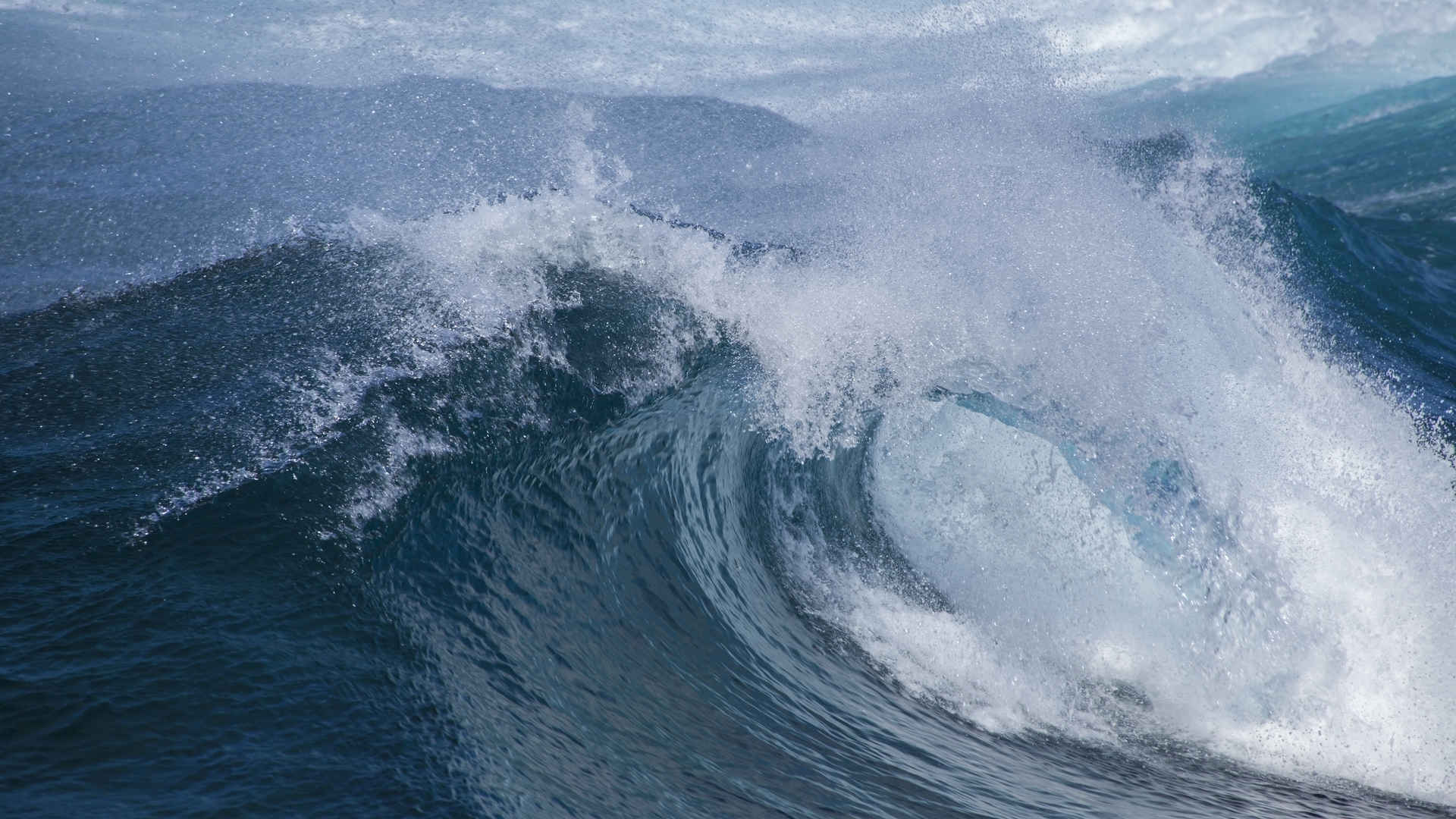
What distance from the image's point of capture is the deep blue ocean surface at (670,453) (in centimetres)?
320

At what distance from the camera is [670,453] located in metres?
5.54

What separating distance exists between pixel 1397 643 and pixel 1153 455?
4.79 feet

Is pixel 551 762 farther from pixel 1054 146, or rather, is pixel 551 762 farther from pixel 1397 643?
pixel 1054 146

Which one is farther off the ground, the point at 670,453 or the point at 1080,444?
the point at 1080,444

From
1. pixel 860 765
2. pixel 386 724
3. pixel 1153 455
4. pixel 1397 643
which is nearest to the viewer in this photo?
pixel 386 724

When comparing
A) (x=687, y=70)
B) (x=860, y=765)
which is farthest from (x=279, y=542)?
(x=687, y=70)

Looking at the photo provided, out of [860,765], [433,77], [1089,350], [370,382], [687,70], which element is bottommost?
[860,765]

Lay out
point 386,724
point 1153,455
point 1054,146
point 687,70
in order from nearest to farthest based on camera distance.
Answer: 1. point 386,724
2. point 1153,455
3. point 1054,146
4. point 687,70

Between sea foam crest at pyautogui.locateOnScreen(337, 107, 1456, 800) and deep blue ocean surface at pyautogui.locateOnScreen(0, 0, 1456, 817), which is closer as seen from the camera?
deep blue ocean surface at pyautogui.locateOnScreen(0, 0, 1456, 817)

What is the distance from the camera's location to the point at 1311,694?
14.8 ft

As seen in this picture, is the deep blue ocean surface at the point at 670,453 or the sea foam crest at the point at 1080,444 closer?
the deep blue ocean surface at the point at 670,453

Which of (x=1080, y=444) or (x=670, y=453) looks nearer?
(x=670, y=453)

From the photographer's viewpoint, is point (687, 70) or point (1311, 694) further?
point (687, 70)

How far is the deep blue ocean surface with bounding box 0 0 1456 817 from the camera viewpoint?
10.5 ft
